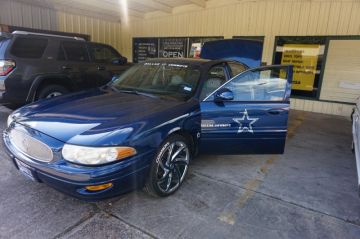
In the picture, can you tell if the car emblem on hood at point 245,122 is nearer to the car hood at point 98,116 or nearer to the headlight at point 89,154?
the car hood at point 98,116

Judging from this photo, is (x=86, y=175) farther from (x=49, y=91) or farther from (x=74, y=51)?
(x=74, y=51)

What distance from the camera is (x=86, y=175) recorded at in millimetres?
1988

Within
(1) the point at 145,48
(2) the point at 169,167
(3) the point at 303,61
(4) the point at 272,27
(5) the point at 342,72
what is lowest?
(2) the point at 169,167

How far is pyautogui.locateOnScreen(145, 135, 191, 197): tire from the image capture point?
98.7 inches

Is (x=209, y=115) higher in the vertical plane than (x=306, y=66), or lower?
lower

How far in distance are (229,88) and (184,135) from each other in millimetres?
901

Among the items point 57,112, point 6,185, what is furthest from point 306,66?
point 6,185

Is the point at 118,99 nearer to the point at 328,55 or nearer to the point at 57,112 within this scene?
the point at 57,112

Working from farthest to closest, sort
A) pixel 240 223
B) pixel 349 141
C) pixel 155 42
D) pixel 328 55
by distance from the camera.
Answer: pixel 155 42, pixel 328 55, pixel 349 141, pixel 240 223

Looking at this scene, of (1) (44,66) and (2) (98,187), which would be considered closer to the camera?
(2) (98,187)

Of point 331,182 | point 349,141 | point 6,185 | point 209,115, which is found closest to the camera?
point 6,185

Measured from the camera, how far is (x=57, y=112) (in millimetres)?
2508

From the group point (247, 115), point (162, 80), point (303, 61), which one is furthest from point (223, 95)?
point (303, 61)

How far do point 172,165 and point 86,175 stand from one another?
1005 mm
